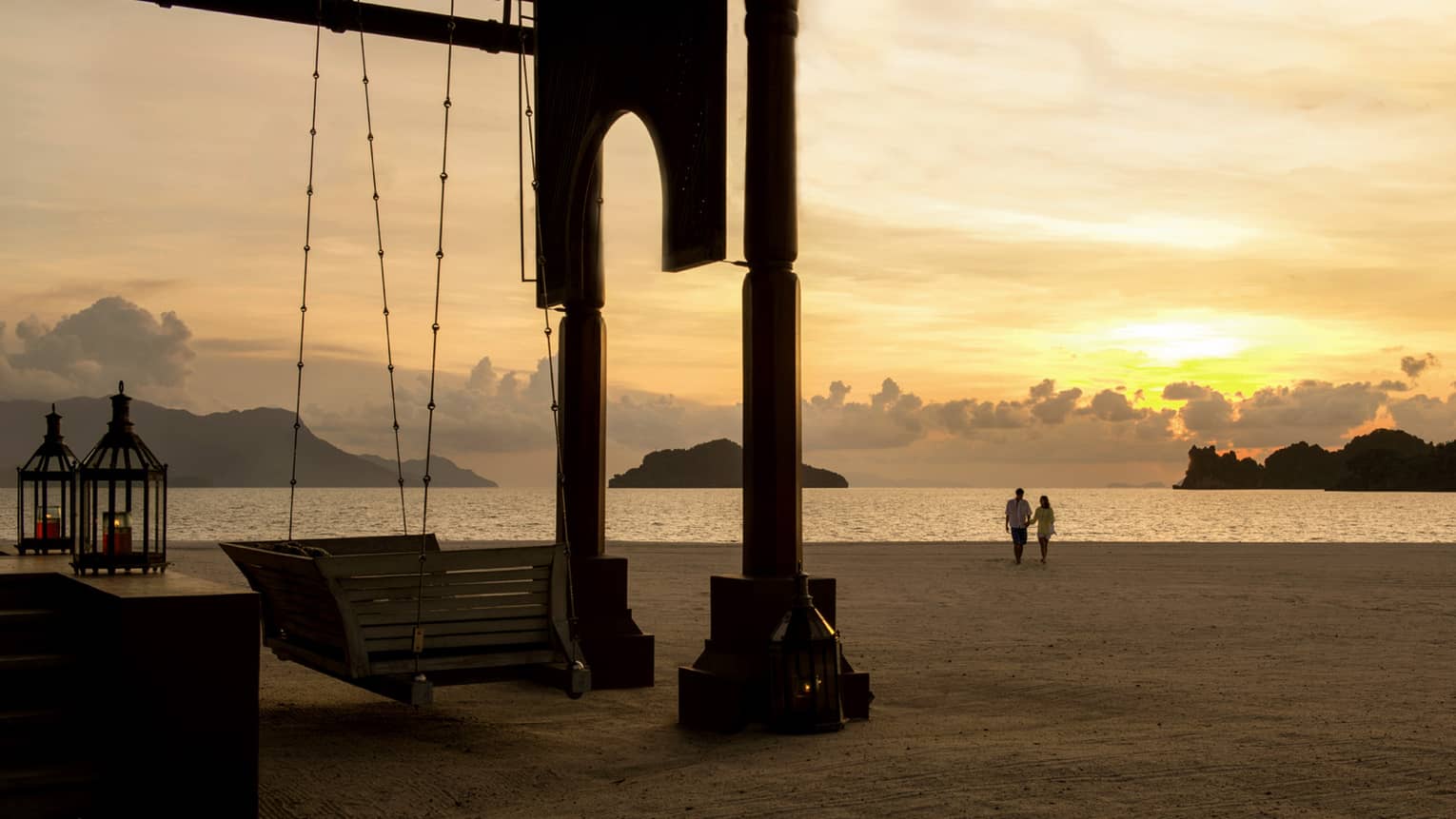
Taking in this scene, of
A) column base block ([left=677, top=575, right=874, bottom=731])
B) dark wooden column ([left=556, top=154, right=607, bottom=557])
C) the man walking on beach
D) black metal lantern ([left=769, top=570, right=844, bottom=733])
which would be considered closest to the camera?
black metal lantern ([left=769, top=570, right=844, bottom=733])

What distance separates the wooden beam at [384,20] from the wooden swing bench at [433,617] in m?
4.92

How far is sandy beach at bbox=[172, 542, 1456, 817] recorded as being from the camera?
7.28 m

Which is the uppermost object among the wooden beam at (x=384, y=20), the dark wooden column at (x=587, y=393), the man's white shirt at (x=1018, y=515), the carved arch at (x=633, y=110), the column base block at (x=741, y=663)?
the wooden beam at (x=384, y=20)

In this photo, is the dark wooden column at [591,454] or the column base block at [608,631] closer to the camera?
the column base block at [608,631]

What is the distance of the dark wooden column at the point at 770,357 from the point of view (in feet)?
30.9

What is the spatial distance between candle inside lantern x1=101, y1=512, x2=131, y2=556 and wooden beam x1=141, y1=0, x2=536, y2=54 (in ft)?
17.0

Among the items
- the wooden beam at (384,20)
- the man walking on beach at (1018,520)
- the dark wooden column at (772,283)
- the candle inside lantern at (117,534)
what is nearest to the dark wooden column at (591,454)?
the wooden beam at (384,20)

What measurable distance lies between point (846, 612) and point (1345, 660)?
6.47m

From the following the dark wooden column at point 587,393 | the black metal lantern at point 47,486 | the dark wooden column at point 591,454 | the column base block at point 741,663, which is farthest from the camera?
the dark wooden column at point 587,393

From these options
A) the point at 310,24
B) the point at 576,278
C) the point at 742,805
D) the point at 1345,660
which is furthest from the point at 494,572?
the point at 1345,660

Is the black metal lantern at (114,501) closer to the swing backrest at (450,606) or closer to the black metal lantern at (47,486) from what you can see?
the swing backrest at (450,606)

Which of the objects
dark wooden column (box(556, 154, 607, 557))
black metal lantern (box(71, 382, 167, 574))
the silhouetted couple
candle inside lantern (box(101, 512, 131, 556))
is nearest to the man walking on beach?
the silhouetted couple

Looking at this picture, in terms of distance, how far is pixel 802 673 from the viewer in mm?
8961

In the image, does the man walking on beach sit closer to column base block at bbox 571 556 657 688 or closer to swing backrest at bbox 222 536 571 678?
column base block at bbox 571 556 657 688
